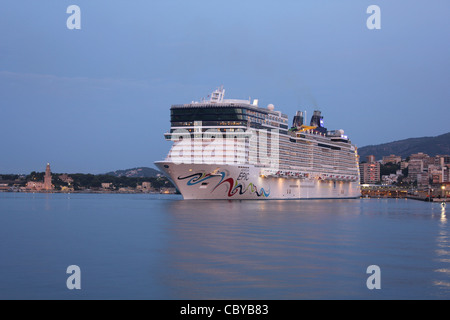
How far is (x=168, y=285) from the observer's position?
20.1m

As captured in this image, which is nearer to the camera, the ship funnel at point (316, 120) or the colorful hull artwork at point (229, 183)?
the colorful hull artwork at point (229, 183)

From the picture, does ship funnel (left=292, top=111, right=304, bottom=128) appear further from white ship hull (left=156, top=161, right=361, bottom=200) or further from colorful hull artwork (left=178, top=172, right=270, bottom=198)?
colorful hull artwork (left=178, top=172, right=270, bottom=198)

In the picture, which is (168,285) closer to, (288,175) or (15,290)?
(15,290)

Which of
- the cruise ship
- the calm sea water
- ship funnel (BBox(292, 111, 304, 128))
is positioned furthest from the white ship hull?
the calm sea water

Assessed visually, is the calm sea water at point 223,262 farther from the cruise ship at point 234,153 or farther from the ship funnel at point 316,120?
the ship funnel at point 316,120

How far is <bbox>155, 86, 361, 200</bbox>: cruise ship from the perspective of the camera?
3231 inches

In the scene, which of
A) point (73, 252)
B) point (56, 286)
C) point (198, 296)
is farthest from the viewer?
point (73, 252)

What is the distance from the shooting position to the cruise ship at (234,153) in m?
82.1

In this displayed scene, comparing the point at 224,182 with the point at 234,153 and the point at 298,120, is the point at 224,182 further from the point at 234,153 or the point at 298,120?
the point at 298,120

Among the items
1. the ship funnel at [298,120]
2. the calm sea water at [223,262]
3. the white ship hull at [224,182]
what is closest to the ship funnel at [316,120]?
the ship funnel at [298,120]

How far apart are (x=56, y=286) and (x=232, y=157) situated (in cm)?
6609

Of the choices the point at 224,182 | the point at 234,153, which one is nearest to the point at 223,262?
the point at 224,182

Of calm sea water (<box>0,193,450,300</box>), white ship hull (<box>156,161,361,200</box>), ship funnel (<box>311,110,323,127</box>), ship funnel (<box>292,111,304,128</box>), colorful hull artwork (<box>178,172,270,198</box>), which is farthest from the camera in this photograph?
ship funnel (<box>311,110,323,127</box>)
